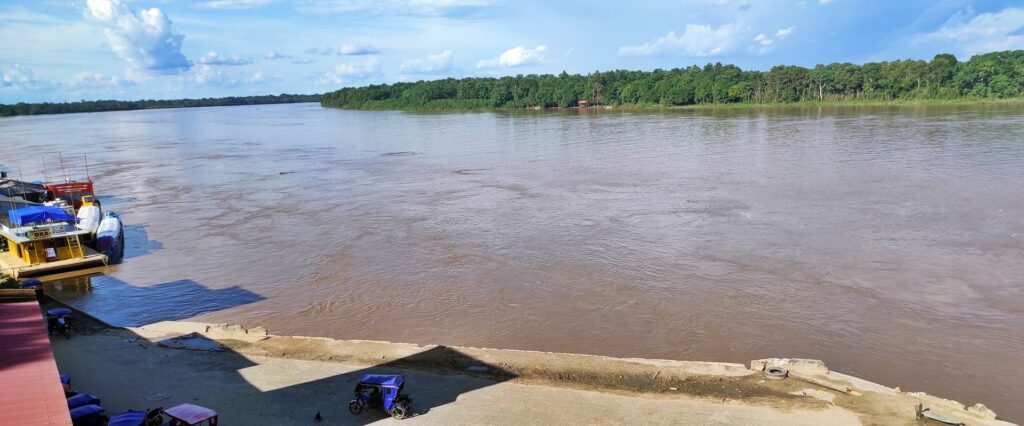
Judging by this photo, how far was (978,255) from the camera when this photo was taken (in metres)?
20.0

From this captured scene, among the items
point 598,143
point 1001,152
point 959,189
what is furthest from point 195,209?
point 1001,152

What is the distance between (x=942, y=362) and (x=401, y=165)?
121ft

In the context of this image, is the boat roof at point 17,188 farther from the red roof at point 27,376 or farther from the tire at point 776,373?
the tire at point 776,373

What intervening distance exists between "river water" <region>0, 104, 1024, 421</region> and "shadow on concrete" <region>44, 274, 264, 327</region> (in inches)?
3.8

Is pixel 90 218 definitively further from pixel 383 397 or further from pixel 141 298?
pixel 383 397

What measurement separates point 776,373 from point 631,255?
957 centimetres

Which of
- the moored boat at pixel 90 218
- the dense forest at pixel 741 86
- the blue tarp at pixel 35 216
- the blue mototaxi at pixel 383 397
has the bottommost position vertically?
the blue mototaxi at pixel 383 397

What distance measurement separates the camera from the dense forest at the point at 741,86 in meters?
87.1

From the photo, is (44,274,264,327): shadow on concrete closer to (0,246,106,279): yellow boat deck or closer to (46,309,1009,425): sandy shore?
(0,246,106,279): yellow boat deck

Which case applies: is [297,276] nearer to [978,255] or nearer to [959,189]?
[978,255]

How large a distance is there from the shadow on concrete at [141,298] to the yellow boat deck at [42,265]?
2.40 feet

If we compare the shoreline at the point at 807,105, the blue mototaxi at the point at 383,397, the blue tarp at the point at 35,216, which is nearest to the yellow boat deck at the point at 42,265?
the blue tarp at the point at 35,216

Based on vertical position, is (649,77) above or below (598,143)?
above

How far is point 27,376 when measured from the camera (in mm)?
8555
